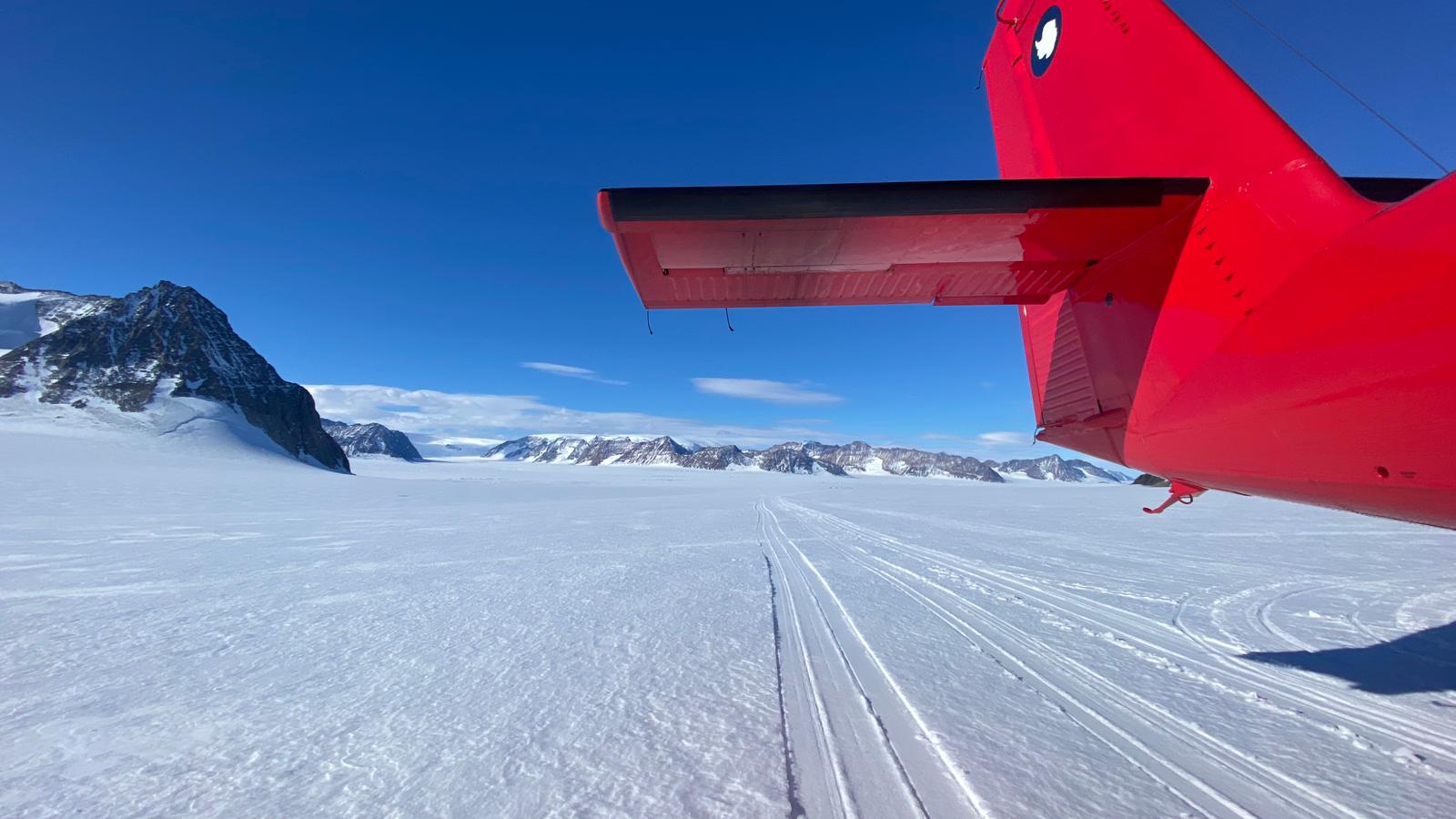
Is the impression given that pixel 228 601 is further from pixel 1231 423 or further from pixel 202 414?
pixel 202 414

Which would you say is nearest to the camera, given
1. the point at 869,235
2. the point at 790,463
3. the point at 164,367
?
the point at 869,235

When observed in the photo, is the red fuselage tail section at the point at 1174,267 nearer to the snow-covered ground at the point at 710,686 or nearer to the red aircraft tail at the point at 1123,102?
the red aircraft tail at the point at 1123,102

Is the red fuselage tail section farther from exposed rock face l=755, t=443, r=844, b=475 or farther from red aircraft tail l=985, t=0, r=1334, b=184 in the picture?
exposed rock face l=755, t=443, r=844, b=475

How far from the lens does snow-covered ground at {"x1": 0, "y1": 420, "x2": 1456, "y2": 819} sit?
1.87 meters

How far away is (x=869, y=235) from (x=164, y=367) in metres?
77.0

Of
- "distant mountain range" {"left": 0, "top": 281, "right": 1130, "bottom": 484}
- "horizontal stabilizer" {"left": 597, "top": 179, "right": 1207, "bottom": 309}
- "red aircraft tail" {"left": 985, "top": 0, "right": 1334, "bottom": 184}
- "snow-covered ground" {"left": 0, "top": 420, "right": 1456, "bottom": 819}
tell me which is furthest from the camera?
"distant mountain range" {"left": 0, "top": 281, "right": 1130, "bottom": 484}

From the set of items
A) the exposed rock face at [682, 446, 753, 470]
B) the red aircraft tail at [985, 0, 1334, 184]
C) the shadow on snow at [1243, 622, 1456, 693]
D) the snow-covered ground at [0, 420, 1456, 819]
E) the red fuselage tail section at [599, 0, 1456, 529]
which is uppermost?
the exposed rock face at [682, 446, 753, 470]

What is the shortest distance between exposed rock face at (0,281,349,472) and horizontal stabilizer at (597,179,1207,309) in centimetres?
6414

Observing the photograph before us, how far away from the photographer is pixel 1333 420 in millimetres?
1655

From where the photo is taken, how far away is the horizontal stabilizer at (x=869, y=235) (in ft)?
6.51

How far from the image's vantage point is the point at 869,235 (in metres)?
2.15

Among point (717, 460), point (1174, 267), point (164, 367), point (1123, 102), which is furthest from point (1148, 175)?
point (717, 460)

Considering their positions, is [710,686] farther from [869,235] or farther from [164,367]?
[164,367]

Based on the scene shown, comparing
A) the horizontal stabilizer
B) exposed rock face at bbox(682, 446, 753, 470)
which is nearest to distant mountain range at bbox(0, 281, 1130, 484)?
the horizontal stabilizer
